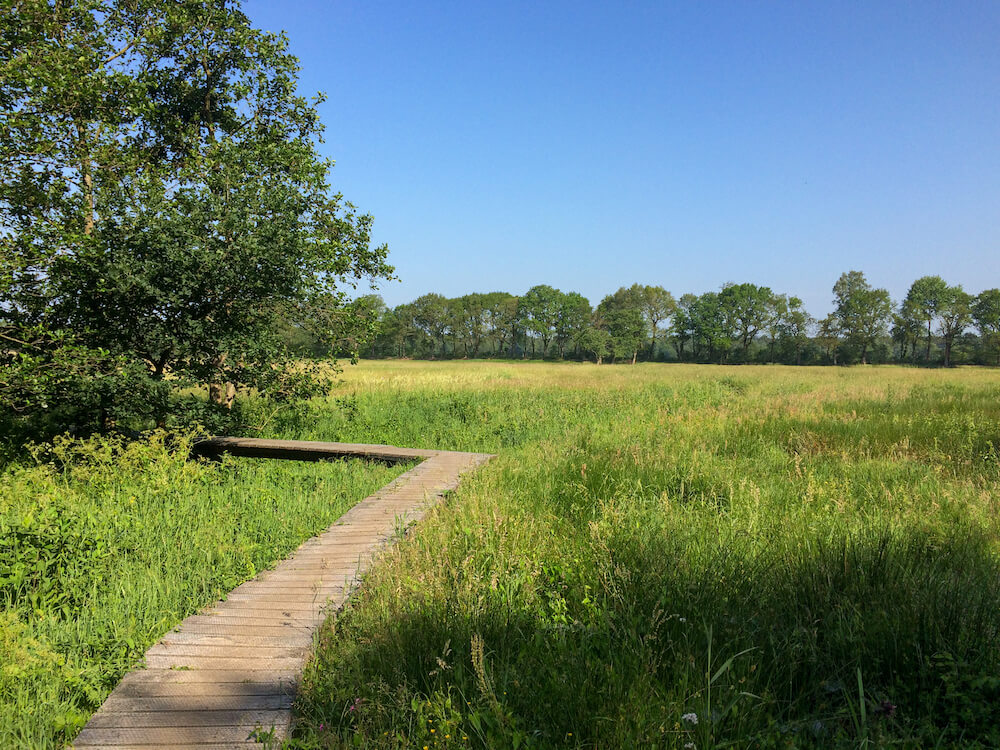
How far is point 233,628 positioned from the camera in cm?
334

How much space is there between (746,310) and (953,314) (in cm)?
2481

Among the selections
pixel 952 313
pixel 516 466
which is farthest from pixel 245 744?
pixel 952 313

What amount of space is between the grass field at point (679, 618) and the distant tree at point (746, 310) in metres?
81.0

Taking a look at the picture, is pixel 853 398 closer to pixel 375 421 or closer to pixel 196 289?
pixel 375 421

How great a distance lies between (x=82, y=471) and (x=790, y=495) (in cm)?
887

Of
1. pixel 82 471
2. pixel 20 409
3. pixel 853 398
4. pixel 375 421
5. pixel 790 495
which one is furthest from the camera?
pixel 853 398

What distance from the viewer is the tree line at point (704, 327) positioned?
2574 inches

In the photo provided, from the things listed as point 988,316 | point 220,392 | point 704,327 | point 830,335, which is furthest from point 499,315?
point 220,392

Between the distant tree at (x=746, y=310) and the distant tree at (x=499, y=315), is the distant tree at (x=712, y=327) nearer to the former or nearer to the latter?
the distant tree at (x=746, y=310)

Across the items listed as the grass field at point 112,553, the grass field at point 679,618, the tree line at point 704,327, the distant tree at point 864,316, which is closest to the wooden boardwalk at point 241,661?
the grass field at point 679,618

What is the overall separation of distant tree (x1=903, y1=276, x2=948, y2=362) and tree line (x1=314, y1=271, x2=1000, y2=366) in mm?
128

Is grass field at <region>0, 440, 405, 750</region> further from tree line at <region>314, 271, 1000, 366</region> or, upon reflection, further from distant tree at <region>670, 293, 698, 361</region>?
distant tree at <region>670, 293, 698, 361</region>

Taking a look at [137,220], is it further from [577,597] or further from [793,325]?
[793,325]

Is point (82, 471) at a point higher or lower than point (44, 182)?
lower
